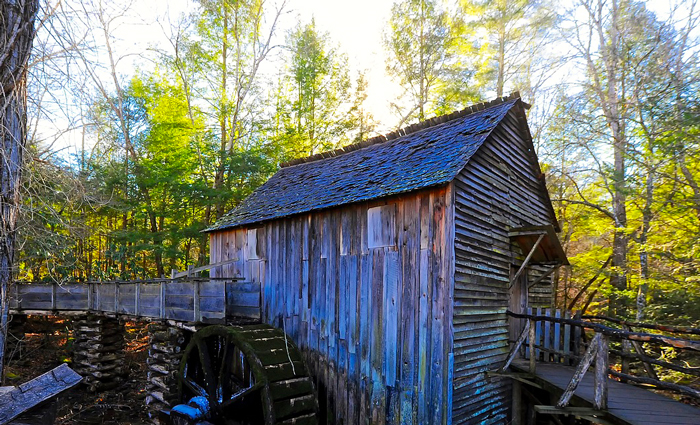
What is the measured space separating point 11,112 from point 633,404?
25.1 ft

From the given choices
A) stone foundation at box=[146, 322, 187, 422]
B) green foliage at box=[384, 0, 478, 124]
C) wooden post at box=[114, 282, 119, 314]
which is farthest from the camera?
green foliage at box=[384, 0, 478, 124]

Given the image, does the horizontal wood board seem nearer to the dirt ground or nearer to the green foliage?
the dirt ground

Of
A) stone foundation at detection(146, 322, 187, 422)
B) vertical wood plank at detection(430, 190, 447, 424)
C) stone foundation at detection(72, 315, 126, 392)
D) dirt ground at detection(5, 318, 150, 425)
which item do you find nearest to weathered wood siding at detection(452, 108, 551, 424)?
vertical wood plank at detection(430, 190, 447, 424)

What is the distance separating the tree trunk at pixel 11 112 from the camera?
129 inches

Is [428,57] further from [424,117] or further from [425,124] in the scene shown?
[425,124]

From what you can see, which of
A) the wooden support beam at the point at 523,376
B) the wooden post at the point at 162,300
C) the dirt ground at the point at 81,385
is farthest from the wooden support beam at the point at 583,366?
the dirt ground at the point at 81,385

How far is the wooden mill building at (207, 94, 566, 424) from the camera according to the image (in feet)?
21.2

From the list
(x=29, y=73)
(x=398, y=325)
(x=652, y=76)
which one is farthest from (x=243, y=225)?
Answer: (x=652, y=76)

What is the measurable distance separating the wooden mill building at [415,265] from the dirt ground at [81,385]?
515 cm

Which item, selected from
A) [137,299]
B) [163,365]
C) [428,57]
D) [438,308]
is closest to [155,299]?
[137,299]

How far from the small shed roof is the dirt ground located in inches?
215

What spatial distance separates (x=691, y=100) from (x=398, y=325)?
24.0 feet

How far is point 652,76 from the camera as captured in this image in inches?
405

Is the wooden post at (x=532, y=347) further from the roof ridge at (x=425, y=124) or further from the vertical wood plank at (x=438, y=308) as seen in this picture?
the roof ridge at (x=425, y=124)
